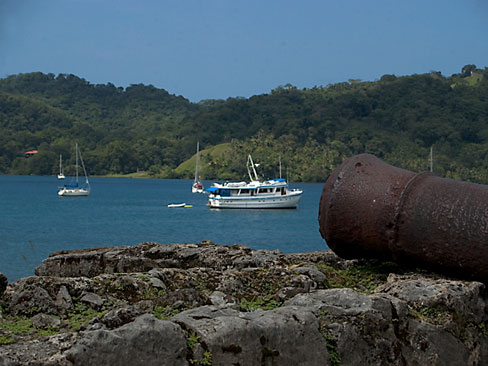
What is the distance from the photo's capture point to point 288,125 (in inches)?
6796

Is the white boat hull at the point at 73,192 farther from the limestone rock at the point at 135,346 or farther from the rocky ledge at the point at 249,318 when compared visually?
the limestone rock at the point at 135,346

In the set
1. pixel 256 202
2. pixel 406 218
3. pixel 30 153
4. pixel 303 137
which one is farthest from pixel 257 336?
pixel 30 153

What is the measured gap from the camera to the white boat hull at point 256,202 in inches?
2822

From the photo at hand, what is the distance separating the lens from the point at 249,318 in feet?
16.0

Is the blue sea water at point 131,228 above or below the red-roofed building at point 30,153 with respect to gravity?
below

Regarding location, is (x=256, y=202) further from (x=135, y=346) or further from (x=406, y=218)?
(x=135, y=346)

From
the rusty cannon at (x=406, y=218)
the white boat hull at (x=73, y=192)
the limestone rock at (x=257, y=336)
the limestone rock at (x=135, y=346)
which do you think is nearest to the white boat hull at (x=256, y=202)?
the white boat hull at (x=73, y=192)

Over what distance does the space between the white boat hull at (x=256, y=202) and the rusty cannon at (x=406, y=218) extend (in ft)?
211

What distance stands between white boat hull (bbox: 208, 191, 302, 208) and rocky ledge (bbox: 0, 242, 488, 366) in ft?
211

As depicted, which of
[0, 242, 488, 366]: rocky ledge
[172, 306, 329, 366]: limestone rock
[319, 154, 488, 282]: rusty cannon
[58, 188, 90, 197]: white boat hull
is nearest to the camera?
[0, 242, 488, 366]: rocky ledge

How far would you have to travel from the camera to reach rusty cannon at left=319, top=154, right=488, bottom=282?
606cm

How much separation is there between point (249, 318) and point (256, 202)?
220 feet

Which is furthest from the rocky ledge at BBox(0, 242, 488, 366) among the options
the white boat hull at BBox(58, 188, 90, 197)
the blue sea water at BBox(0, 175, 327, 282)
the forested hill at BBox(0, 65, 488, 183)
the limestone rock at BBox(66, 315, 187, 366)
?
the forested hill at BBox(0, 65, 488, 183)

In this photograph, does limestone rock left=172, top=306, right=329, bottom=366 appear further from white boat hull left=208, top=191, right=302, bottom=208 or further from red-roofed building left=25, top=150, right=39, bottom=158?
red-roofed building left=25, top=150, right=39, bottom=158
